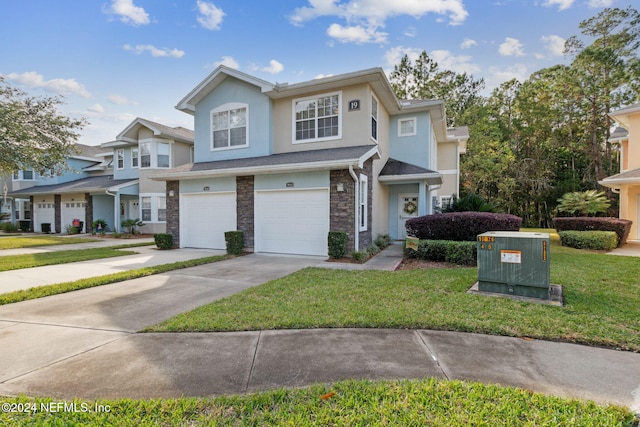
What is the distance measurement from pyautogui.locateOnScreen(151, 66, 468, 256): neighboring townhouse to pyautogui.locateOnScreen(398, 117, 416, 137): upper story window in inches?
1.9

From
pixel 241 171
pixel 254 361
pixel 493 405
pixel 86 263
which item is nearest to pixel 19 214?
pixel 86 263

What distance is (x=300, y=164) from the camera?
10297mm

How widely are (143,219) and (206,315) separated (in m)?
17.3

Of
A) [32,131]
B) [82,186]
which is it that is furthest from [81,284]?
[82,186]

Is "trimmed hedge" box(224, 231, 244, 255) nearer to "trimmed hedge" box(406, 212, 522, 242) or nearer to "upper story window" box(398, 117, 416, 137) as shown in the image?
→ "trimmed hedge" box(406, 212, 522, 242)

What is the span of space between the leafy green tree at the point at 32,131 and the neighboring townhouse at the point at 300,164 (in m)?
6.19

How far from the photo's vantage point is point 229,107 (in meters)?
13.5

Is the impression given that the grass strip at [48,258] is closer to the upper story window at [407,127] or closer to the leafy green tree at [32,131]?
the leafy green tree at [32,131]

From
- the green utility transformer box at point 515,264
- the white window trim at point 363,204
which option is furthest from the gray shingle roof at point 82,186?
the green utility transformer box at point 515,264

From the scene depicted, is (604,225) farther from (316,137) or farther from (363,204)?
(316,137)

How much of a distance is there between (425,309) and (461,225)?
5.70 meters

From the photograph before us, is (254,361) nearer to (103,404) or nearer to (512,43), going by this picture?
(103,404)

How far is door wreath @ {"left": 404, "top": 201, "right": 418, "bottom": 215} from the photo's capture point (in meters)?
14.5

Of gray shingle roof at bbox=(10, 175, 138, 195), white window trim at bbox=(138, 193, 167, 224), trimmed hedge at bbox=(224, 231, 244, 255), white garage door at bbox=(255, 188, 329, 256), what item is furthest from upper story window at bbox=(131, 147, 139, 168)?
white garage door at bbox=(255, 188, 329, 256)
